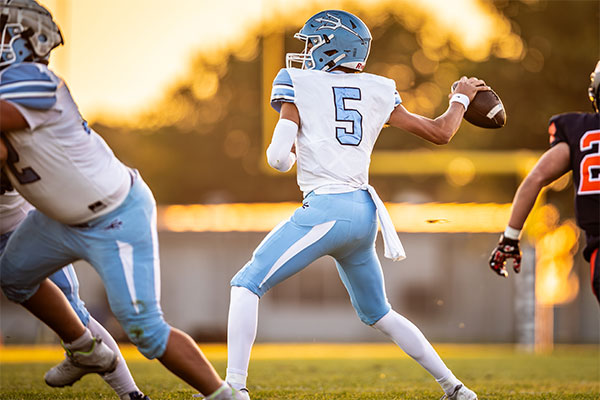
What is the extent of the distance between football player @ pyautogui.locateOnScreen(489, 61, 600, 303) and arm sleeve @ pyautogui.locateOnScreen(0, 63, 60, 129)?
1921 mm

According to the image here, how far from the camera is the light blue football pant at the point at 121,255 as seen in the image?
3707 millimetres

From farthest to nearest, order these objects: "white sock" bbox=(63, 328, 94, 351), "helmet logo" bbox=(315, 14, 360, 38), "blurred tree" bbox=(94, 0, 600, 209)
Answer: "blurred tree" bbox=(94, 0, 600, 209), "helmet logo" bbox=(315, 14, 360, 38), "white sock" bbox=(63, 328, 94, 351)

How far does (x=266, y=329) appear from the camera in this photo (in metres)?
20.8

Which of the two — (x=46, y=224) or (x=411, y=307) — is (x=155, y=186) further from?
(x=46, y=224)

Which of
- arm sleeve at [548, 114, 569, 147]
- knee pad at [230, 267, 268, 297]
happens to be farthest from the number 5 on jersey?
arm sleeve at [548, 114, 569, 147]

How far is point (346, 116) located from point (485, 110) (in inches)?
34.4

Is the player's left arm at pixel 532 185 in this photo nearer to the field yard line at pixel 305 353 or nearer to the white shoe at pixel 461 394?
the white shoe at pixel 461 394

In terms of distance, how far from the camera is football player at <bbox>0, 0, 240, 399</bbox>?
356 centimetres

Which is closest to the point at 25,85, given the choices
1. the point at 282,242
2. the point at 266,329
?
the point at 282,242

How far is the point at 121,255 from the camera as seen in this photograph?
3.71m

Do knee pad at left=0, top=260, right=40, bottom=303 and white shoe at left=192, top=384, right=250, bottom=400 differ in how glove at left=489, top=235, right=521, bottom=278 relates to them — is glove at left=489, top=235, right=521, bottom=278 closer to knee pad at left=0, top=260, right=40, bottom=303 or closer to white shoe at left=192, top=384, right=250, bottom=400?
white shoe at left=192, top=384, right=250, bottom=400

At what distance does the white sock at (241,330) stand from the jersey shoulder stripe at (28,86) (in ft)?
4.08

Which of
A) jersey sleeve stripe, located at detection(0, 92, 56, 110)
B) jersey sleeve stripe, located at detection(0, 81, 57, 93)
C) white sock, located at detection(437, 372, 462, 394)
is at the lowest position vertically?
white sock, located at detection(437, 372, 462, 394)

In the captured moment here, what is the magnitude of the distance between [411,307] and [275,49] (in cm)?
816
